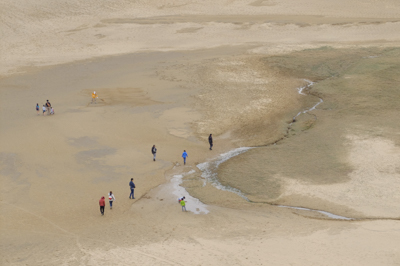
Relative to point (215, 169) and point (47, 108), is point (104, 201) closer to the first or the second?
point (215, 169)

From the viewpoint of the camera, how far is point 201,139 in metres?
30.3

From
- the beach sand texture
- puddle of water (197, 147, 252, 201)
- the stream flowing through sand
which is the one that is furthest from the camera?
puddle of water (197, 147, 252, 201)

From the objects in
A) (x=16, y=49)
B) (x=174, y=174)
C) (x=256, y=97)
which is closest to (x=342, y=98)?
(x=256, y=97)

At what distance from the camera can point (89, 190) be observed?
925 inches

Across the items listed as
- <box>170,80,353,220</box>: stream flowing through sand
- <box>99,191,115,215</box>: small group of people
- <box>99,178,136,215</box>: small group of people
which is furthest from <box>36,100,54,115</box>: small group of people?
<box>99,191,115,215</box>: small group of people

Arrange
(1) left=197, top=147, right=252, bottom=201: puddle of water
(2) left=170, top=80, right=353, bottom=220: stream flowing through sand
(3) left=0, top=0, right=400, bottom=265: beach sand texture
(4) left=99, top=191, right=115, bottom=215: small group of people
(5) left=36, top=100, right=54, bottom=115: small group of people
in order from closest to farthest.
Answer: (3) left=0, top=0, right=400, bottom=265: beach sand texture < (4) left=99, top=191, right=115, bottom=215: small group of people < (2) left=170, top=80, right=353, bottom=220: stream flowing through sand < (1) left=197, top=147, right=252, bottom=201: puddle of water < (5) left=36, top=100, right=54, bottom=115: small group of people

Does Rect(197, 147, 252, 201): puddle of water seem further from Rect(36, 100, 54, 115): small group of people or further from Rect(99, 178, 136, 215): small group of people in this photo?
Rect(36, 100, 54, 115): small group of people

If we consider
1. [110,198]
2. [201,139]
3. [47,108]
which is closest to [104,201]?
[110,198]

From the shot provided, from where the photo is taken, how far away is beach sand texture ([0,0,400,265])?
61.9ft

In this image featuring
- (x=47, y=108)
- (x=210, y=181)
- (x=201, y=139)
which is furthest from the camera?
(x=47, y=108)

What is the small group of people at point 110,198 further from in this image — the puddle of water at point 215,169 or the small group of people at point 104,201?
the puddle of water at point 215,169

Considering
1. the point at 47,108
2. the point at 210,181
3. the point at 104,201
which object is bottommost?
the point at 210,181

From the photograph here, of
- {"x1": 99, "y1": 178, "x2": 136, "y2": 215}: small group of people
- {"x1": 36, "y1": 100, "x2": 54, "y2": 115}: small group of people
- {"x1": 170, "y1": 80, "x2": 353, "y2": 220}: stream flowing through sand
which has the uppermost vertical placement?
{"x1": 36, "y1": 100, "x2": 54, "y2": 115}: small group of people

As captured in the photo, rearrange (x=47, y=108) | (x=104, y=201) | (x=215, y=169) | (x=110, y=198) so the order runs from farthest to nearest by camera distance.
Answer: (x=47, y=108) < (x=215, y=169) < (x=110, y=198) < (x=104, y=201)
